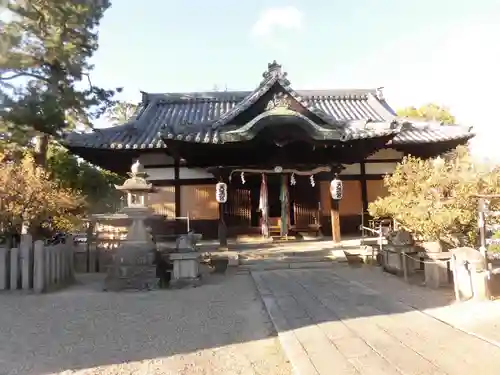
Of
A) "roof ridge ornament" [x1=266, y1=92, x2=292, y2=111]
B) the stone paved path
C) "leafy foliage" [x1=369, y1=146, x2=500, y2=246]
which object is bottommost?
the stone paved path

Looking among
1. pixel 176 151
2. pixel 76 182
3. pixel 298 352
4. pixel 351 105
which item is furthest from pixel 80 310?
pixel 351 105

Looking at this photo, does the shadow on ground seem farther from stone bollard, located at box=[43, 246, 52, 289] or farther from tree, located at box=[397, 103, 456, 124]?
tree, located at box=[397, 103, 456, 124]

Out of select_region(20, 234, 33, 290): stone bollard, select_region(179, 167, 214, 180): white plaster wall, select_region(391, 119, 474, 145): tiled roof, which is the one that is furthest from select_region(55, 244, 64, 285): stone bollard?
select_region(391, 119, 474, 145): tiled roof

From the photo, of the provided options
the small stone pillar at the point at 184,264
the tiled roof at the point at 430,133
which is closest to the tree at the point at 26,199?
the small stone pillar at the point at 184,264

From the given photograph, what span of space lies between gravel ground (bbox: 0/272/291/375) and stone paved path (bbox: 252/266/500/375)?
0.35 meters

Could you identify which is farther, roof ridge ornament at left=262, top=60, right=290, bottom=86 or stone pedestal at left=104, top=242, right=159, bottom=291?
roof ridge ornament at left=262, top=60, right=290, bottom=86

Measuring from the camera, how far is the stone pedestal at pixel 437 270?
310 inches

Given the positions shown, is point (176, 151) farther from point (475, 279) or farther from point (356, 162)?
point (475, 279)

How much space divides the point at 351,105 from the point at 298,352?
16950mm

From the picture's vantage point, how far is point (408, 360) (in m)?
4.05

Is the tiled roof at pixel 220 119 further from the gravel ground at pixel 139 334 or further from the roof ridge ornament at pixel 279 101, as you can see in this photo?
the gravel ground at pixel 139 334

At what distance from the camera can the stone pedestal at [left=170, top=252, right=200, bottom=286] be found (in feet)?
28.8

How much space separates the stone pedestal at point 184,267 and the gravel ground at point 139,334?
26.3 inches

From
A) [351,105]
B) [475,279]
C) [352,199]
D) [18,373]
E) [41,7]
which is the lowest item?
[18,373]
